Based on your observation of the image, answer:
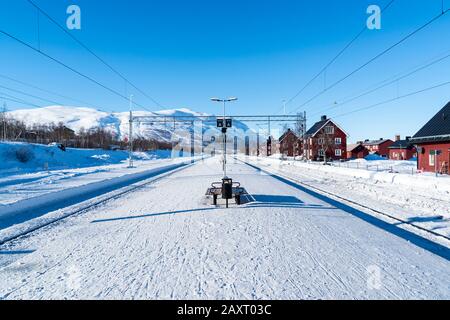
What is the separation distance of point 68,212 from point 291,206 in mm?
7576

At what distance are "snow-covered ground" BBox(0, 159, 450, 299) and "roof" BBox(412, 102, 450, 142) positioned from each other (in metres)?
21.7

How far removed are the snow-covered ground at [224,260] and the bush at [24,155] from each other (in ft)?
121

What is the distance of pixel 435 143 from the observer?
25.7m

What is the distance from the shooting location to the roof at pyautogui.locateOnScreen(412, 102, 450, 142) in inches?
962

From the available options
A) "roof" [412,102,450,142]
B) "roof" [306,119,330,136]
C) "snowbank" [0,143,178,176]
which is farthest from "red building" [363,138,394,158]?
"snowbank" [0,143,178,176]

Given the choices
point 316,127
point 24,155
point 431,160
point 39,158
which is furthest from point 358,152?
point 24,155

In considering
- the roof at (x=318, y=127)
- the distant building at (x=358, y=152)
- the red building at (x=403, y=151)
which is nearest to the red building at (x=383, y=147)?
the distant building at (x=358, y=152)

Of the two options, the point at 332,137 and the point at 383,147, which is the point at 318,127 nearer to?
the point at 332,137

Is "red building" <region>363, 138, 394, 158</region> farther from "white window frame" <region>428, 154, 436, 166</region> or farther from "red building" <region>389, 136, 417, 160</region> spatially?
"white window frame" <region>428, 154, 436, 166</region>

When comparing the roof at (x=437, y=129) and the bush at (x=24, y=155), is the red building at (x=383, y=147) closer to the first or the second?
the roof at (x=437, y=129)

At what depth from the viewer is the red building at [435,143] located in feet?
78.8

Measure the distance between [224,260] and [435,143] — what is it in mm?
28147

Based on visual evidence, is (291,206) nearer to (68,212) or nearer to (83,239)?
(83,239)
